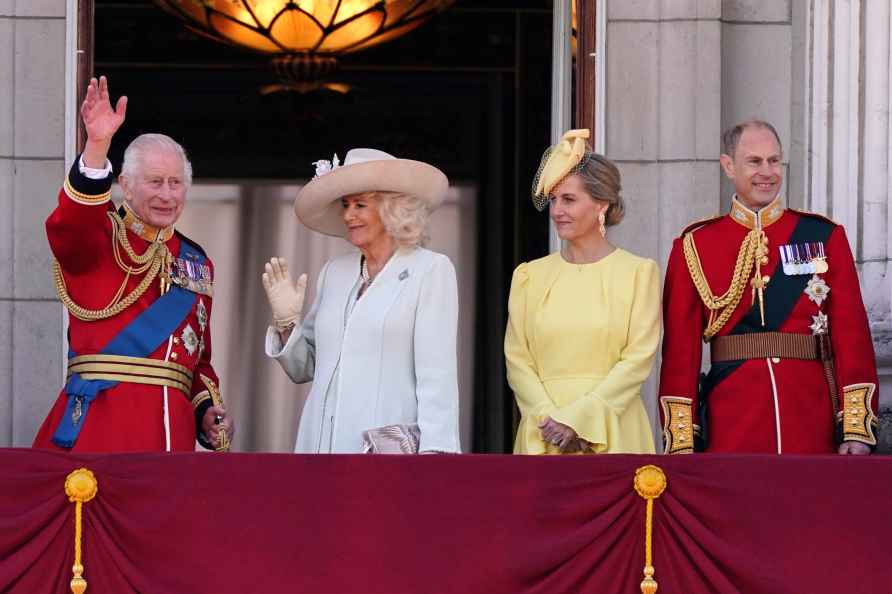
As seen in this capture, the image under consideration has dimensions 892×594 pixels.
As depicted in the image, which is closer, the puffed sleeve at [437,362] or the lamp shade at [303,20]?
the puffed sleeve at [437,362]

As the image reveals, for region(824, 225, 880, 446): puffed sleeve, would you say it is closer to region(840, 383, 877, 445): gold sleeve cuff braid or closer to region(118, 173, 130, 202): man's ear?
region(840, 383, 877, 445): gold sleeve cuff braid

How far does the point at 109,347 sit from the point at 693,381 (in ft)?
6.11

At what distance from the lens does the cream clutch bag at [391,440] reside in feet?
23.8

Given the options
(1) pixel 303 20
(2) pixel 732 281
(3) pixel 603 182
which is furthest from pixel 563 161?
(1) pixel 303 20

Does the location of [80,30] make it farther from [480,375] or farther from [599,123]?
[480,375]

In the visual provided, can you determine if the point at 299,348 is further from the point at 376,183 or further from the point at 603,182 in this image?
the point at 603,182

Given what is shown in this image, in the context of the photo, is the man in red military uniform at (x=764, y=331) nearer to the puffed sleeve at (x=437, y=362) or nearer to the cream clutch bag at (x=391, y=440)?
the puffed sleeve at (x=437, y=362)

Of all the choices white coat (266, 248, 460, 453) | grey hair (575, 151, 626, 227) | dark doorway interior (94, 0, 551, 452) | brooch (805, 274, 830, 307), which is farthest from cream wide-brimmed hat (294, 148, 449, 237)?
dark doorway interior (94, 0, 551, 452)

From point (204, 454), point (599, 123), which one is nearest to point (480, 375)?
point (599, 123)

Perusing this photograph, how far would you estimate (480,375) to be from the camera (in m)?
13.8

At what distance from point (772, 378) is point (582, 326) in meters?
0.63

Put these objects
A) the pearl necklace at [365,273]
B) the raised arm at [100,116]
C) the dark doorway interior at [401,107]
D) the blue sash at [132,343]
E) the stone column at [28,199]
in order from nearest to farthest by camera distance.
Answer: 1. the raised arm at [100,116]
2. the blue sash at [132,343]
3. the pearl necklace at [365,273]
4. the stone column at [28,199]
5. the dark doorway interior at [401,107]

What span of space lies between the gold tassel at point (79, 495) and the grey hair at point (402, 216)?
1365mm

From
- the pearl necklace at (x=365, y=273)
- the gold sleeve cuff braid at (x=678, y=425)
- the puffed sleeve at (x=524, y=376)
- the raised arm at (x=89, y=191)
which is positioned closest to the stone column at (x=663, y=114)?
the puffed sleeve at (x=524, y=376)
